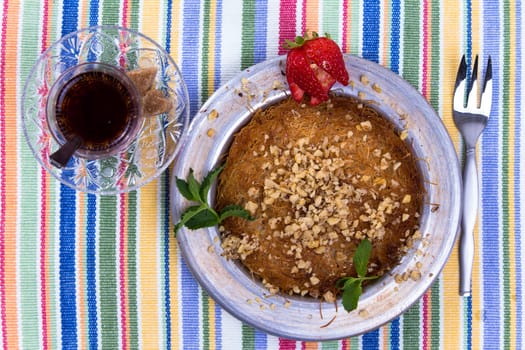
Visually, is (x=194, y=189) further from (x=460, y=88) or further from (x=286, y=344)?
(x=460, y=88)

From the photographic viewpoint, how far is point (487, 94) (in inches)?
47.2

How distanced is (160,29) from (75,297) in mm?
555

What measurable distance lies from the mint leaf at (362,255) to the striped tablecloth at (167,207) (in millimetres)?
222

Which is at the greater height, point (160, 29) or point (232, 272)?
point (160, 29)

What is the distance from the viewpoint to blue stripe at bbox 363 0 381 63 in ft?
3.99

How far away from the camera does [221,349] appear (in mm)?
1221

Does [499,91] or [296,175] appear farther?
[499,91]

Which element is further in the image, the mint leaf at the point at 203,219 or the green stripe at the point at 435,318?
the green stripe at the point at 435,318

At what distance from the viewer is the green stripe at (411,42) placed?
1216 mm

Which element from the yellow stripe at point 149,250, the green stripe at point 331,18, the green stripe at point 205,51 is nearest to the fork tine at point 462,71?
the green stripe at point 331,18

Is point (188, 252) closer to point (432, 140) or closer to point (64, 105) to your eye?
point (64, 105)

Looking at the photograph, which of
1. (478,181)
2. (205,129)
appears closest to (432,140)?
(478,181)

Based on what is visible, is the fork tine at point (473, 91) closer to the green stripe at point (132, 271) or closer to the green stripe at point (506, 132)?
the green stripe at point (506, 132)

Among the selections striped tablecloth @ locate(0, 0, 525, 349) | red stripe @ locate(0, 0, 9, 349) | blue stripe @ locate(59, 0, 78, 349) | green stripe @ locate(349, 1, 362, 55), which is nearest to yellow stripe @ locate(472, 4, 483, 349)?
striped tablecloth @ locate(0, 0, 525, 349)
